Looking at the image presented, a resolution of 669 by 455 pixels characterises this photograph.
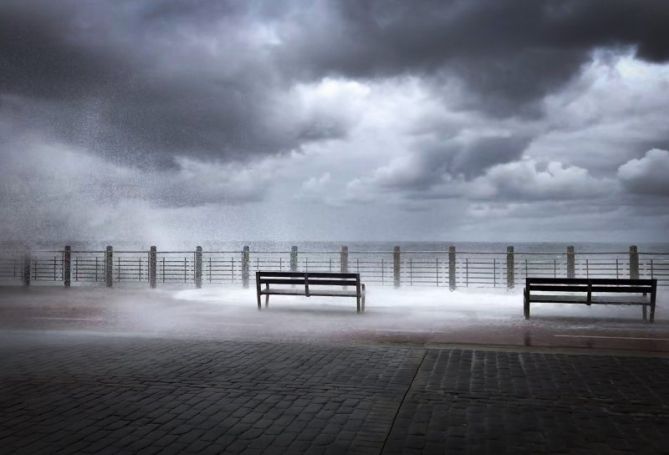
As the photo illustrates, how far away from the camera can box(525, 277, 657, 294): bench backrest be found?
1236cm

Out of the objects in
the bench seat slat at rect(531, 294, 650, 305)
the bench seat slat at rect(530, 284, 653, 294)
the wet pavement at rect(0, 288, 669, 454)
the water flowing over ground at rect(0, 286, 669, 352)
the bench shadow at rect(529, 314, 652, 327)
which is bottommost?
the bench shadow at rect(529, 314, 652, 327)

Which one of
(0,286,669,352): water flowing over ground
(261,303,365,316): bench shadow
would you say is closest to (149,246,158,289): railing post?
(0,286,669,352): water flowing over ground

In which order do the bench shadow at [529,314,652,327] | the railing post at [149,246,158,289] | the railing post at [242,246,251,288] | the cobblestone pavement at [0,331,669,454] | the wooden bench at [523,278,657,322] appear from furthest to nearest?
the railing post at [149,246,158,289], the railing post at [242,246,251,288], the wooden bench at [523,278,657,322], the bench shadow at [529,314,652,327], the cobblestone pavement at [0,331,669,454]

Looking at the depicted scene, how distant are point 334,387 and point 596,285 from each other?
8593mm

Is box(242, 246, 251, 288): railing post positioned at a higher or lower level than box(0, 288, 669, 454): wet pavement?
higher

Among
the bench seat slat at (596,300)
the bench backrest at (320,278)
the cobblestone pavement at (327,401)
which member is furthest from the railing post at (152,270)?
the bench seat slat at (596,300)

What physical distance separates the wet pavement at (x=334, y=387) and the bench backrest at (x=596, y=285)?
768 millimetres

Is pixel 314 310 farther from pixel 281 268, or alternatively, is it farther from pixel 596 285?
pixel 281 268

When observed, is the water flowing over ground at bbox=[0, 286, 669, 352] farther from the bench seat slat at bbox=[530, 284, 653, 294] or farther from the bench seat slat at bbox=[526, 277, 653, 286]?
the bench seat slat at bbox=[526, 277, 653, 286]

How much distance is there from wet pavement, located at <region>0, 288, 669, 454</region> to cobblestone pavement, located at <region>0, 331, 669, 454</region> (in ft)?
0.07

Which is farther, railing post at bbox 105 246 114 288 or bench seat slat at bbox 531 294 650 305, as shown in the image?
railing post at bbox 105 246 114 288

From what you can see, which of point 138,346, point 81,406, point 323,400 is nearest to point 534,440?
point 323,400

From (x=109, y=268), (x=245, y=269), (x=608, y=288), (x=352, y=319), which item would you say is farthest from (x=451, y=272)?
(x=109, y=268)

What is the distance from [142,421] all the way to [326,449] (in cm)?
179
